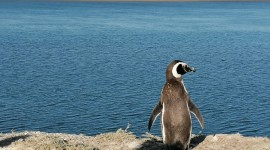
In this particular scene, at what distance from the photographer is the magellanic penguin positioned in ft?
50.4

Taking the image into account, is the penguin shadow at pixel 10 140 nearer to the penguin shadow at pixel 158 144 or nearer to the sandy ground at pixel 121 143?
the sandy ground at pixel 121 143

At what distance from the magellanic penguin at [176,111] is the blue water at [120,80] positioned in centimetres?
2329

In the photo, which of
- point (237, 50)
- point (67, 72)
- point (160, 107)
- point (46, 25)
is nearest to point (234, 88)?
point (67, 72)

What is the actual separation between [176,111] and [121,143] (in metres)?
3.12

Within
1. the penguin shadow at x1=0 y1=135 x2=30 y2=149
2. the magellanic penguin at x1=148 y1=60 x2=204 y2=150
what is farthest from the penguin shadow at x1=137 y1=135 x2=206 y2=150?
the penguin shadow at x1=0 y1=135 x2=30 y2=149

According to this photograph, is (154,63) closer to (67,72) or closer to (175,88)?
(67,72)

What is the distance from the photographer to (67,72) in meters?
63.8

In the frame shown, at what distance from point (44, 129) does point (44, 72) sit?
72.5 feet

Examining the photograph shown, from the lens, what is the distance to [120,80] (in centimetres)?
5966

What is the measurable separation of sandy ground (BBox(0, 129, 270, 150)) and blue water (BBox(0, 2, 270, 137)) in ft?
68.5

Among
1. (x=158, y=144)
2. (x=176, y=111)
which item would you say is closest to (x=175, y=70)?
(x=176, y=111)

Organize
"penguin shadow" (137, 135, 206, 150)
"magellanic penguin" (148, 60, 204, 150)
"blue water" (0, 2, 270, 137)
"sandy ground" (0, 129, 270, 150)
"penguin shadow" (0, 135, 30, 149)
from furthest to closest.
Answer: "blue water" (0, 2, 270, 137), "penguin shadow" (0, 135, 30, 149), "penguin shadow" (137, 135, 206, 150), "sandy ground" (0, 129, 270, 150), "magellanic penguin" (148, 60, 204, 150)

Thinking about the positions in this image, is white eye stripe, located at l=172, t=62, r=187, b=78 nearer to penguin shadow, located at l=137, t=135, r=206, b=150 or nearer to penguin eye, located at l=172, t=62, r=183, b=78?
penguin eye, located at l=172, t=62, r=183, b=78

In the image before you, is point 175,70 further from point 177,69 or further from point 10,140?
point 10,140
